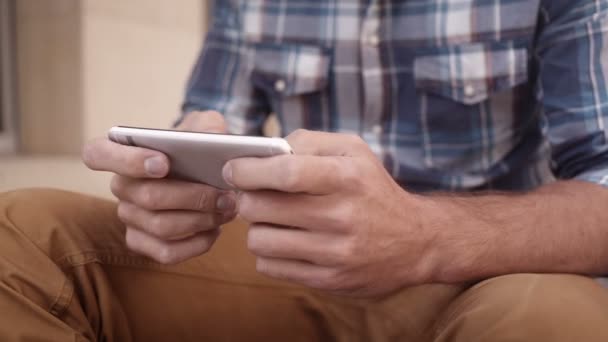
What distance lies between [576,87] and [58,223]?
0.65 meters

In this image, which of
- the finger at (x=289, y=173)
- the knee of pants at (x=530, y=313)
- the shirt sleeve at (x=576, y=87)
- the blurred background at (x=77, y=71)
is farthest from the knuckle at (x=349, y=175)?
the blurred background at (x=77, y=71)

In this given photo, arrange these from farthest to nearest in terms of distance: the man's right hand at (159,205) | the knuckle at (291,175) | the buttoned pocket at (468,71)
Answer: the buttoned pocket at (468,71)
the man's right hand at (159,205)
the knuckle at (291,175)

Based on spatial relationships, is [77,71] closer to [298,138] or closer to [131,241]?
[131,241]

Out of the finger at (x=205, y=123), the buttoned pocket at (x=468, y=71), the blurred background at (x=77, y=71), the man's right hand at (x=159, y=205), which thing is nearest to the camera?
the man's right hand at (x=159, y=205)

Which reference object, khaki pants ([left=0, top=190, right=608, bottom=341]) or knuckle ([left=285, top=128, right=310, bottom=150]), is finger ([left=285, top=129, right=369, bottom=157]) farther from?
khaki pants ([left=0, top=190, right=608, bottom=341])

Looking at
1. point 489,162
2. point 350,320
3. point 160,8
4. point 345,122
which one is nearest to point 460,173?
point 489,162

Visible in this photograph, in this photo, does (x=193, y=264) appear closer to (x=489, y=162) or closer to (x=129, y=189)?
(x=129, y=189)

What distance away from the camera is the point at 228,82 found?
103cm

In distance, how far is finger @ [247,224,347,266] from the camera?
48 cm

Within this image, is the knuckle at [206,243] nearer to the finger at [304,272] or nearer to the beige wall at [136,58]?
the finger at [304,272]

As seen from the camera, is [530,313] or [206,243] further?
[206,243]

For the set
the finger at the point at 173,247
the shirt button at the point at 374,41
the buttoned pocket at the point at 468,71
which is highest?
the shirt button at the point at 374,41

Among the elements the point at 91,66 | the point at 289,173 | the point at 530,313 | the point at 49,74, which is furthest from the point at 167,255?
the point at 49,74

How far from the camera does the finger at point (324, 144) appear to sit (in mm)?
515
